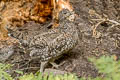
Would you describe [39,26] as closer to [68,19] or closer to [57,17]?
[57,17]

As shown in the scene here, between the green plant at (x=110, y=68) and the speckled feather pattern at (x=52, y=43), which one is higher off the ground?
the green plant at (x=110, y=68)

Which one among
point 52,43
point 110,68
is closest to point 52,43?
point 52,43

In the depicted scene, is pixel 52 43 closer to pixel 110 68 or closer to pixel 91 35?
pixel 91 35

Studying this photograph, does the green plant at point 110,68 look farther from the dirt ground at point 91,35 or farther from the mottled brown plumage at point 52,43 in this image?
the mottled brown plumage at point 52,43

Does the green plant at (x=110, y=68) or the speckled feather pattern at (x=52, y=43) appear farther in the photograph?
the speckled feather pattern at (x=52, y=43)

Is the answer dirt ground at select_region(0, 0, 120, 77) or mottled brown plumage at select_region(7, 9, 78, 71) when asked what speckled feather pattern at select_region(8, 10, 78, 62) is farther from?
dirt ground at select_region(0, 0, 120, 77)

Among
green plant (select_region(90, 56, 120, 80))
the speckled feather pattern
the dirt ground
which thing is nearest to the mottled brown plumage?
the speckled feather pattern

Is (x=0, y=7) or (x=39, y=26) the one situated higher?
(x=0, y=7)

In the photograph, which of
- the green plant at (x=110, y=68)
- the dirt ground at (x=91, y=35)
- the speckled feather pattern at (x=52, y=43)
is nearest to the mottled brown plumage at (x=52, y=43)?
the speckled feather pattern at (x=52, y=43)

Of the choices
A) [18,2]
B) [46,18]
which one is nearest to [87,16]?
[46,18]
